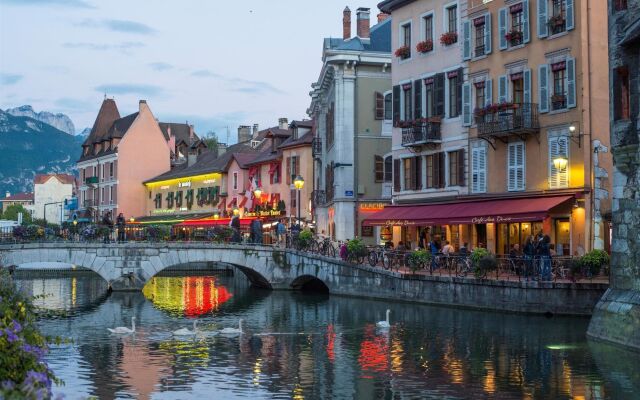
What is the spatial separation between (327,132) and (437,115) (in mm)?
16521

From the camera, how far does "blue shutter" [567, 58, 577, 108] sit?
1551 inches

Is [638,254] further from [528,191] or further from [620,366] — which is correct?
[528,191]

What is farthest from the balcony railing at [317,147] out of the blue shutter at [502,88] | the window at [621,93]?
the window at [621,93]

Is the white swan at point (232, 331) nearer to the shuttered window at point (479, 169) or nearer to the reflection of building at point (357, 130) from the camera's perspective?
the shuttered window at point (479, 169)

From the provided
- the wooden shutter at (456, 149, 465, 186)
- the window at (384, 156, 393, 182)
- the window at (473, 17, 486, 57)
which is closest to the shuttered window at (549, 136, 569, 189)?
the wooden shutter at (456, 149, 465, 186)

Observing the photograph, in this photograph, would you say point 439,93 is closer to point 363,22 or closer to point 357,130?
point 357,130

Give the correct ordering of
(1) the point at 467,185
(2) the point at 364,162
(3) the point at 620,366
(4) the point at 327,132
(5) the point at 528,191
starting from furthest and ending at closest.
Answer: (4) the point at 327,132 < (2) the point at 364,162 < (1) the point at 467,185 < (5) the point at 528,191 < (3) the point at 620,366

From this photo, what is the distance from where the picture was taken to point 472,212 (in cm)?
4328

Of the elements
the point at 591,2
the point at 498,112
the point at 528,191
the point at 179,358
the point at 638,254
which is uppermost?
the point at 591,2

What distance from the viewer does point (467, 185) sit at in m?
46.1

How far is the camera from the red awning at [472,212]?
39.7 metres

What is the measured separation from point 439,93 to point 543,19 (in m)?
8.38

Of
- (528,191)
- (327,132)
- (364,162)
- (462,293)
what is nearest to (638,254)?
(462,293)

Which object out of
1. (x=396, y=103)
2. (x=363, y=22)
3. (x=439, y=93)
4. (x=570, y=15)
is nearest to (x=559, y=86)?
(x=570, y=15)
